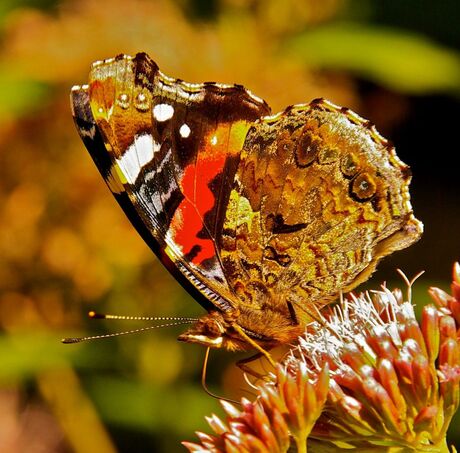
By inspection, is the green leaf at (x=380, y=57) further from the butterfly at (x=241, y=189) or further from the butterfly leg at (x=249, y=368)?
the butterfly leg at (x=249, y=368)

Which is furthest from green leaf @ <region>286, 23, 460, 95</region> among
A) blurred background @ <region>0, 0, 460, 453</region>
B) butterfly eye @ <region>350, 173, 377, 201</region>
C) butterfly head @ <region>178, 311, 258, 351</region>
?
butterfly head @ <region>178, 311, 258, 351</region>

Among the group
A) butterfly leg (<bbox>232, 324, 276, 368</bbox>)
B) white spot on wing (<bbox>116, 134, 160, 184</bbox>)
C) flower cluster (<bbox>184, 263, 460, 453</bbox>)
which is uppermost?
white spot on wing (<bbox>116, 134, 160, 184</bbox>)

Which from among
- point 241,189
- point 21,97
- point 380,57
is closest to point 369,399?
point 241,189

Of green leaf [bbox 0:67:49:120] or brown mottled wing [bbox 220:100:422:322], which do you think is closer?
brown mottled wing [bbox 220:100:422:322]

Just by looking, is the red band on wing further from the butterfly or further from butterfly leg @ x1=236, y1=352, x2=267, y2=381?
butterfly leg @ x1=236, y1=352, x2=267, y2=381

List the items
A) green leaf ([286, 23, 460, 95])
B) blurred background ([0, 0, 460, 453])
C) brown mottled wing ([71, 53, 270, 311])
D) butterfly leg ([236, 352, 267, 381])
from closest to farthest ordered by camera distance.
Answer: butterfly leg ([236, 352, 267, 381]) < brown mottled wing ([71, 53, 270, 311]) < blurred background ([0, 0, 460, 453]) < green leaf ([286, 23, 460, 95])
